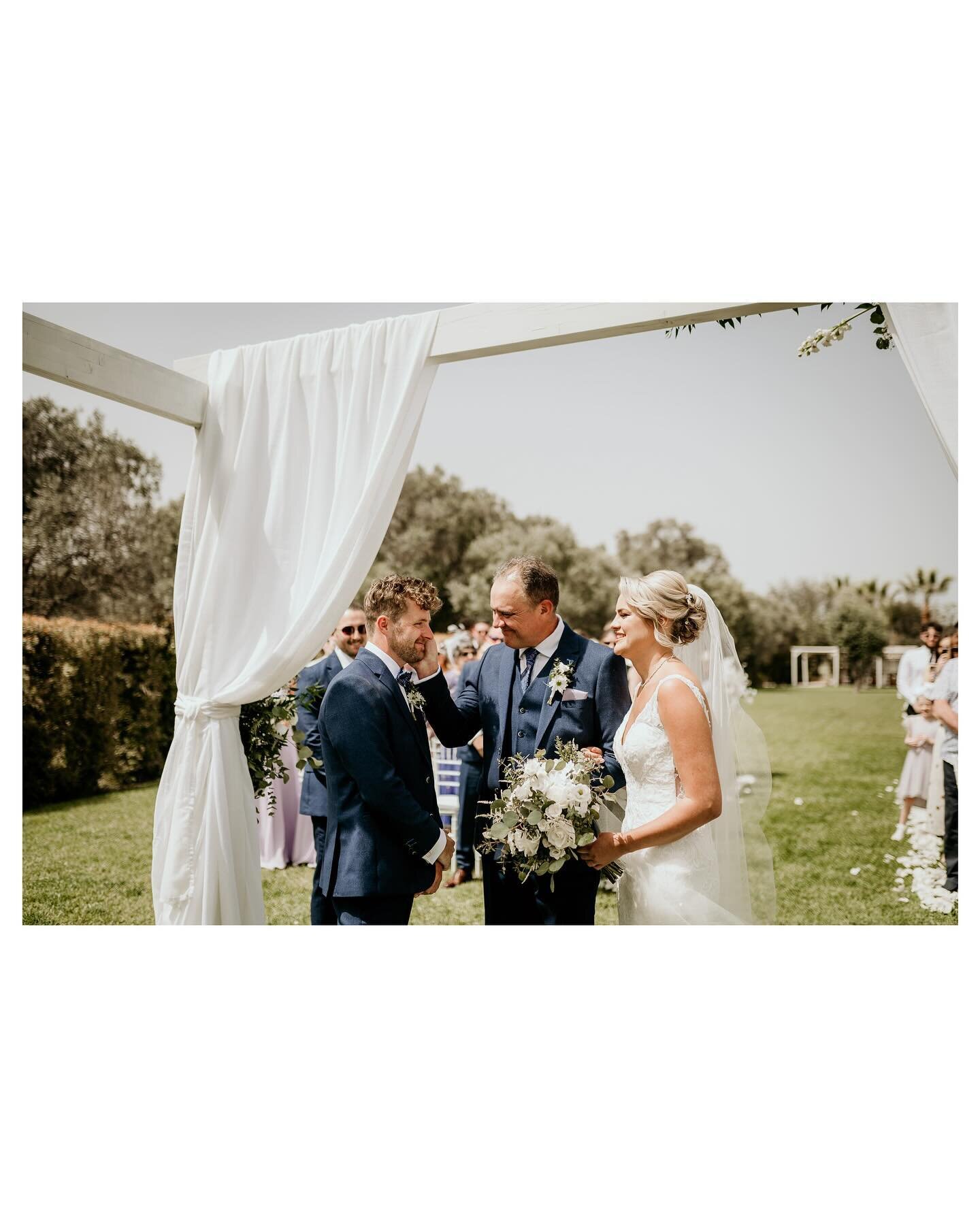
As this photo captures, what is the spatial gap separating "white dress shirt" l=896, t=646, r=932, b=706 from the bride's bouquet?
4923mm

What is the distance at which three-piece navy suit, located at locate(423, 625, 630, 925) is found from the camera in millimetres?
3584

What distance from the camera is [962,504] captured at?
3312mm

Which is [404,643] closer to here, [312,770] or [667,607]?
[667,607]

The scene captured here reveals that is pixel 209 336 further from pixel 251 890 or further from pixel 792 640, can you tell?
pixel 792 640

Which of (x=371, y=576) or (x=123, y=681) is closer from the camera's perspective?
(x=123, y=681)

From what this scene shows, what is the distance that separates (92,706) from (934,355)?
9.06 meters

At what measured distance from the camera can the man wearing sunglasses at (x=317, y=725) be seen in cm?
432

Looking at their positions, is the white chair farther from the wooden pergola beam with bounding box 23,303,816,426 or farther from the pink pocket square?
the wooden pergola beam with bounding box 23,303,816,426

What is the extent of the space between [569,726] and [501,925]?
0.83 meters

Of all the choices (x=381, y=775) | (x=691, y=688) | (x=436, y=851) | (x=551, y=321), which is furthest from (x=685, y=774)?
(x=551, y=321)

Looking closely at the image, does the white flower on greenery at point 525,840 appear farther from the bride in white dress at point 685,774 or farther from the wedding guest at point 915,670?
the wedding guest at point 915,670

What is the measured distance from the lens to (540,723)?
12.1ft

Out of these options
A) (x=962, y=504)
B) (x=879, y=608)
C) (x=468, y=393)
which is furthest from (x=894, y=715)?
(x=962, y=504)

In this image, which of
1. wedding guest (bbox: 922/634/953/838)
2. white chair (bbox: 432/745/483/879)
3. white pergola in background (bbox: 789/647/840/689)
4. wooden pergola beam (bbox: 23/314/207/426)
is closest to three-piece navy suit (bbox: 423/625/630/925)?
wooden pergola beam (bbox: 23/314/207/426)
